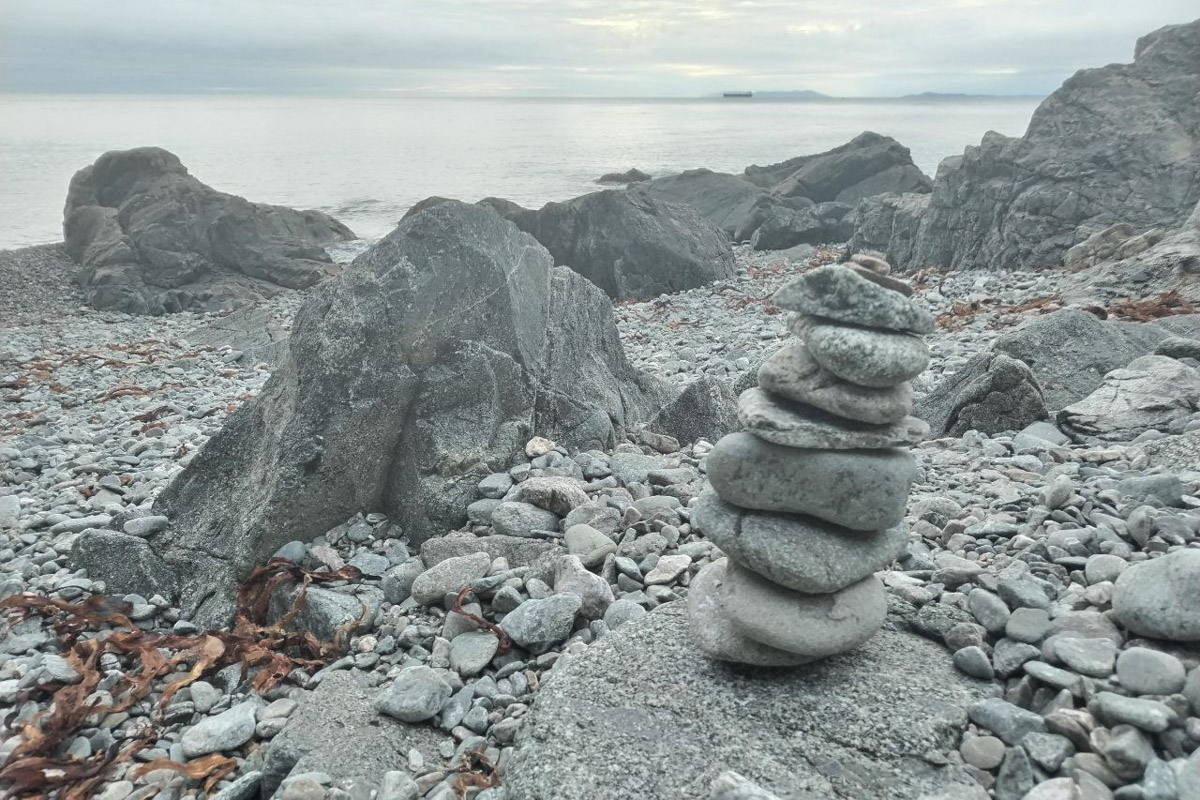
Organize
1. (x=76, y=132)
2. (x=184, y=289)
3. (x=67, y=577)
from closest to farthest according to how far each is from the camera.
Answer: (x=67, y=577) < (x=184, y=289) < (x=76, y=132)

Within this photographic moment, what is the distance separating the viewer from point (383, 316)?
726 cm

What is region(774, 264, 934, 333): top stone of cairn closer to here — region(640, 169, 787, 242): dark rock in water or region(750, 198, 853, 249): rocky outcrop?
region(750, 198, 853, 249): rocky outcrop

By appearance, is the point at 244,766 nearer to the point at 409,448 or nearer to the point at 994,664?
the point at 409,448

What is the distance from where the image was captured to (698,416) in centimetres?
898

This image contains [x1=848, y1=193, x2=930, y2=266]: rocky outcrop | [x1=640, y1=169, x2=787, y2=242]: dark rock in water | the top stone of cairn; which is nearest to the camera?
the top stone of cairn

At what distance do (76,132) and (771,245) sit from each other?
9857 cm

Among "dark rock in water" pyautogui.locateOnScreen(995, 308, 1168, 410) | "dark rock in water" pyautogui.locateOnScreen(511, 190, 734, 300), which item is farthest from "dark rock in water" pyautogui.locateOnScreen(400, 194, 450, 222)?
"dark rock in water" pyautogui.locateOnScreen(995, 308, 1168, 410)

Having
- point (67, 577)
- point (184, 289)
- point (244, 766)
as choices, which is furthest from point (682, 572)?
point (184, 289)

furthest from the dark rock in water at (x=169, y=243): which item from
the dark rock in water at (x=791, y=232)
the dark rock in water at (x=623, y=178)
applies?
the dark rock in water at (x=623, y=178)

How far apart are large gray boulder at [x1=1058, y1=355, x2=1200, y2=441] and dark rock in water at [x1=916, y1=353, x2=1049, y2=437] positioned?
11.8 inches

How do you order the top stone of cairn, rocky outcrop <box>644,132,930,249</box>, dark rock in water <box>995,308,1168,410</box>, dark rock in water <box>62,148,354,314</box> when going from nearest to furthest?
A: the top stone of cairn, dark rock in water <box>995,308,1168,410</box>, dark rock in water <box>62,148,354,314</box>, rocky outcrop <box>644,132,930,249</box>

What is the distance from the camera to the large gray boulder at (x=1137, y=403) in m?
7.13

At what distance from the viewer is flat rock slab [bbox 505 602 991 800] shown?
333 centimetres

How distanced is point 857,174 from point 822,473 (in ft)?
113
